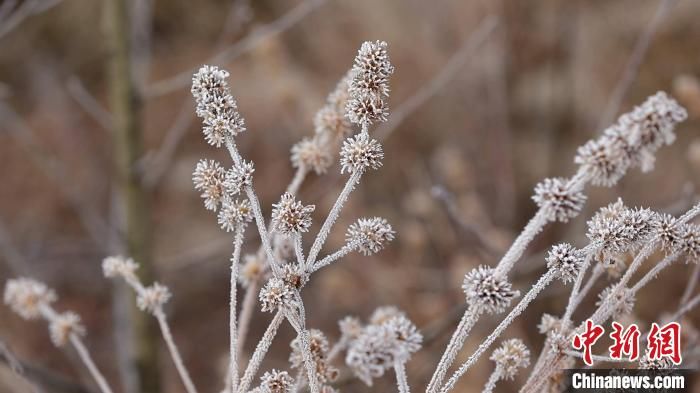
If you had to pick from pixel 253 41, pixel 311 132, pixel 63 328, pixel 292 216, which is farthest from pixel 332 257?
pixel 311 132

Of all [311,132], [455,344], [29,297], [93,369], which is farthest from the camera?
[311,132]

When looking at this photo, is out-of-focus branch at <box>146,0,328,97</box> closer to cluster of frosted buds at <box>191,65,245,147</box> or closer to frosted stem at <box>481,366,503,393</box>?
cluster of frosted buds at <box>191,65,245,147</box>

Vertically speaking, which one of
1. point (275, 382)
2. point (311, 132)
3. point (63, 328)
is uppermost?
point (311, 132)

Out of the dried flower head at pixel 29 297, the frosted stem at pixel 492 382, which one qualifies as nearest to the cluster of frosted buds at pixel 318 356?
the frosted stem at pixel 492 382

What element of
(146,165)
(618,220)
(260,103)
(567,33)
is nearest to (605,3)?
(567,33)

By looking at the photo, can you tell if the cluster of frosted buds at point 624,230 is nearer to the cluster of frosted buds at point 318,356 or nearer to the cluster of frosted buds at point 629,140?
the cluster of frosted buds at point 629,140

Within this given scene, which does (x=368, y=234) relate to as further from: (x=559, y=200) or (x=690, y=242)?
(x=690, y=242)
